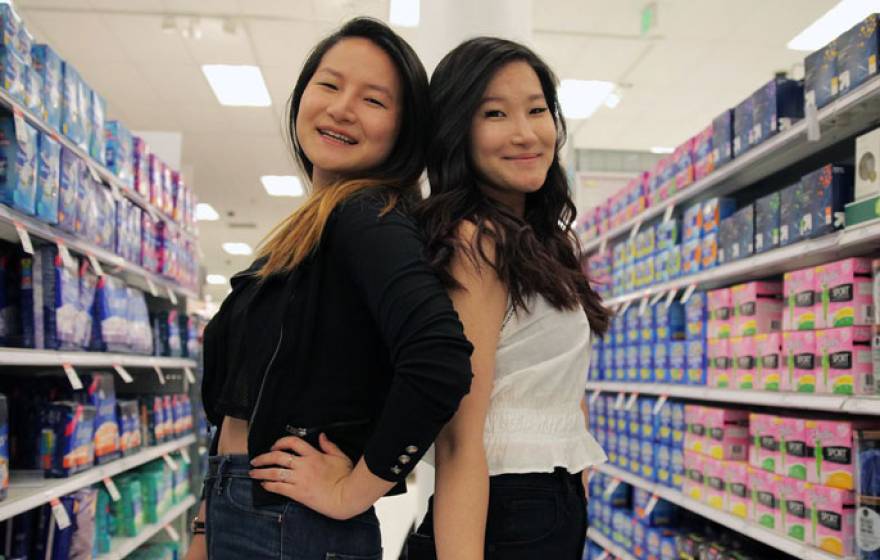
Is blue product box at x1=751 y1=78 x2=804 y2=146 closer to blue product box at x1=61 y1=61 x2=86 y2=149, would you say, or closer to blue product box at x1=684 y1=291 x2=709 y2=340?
blue product box at x1=684 y1=291 x2=709 y2=340

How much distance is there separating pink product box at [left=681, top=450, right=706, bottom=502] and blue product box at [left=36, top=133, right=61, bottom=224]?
262cm

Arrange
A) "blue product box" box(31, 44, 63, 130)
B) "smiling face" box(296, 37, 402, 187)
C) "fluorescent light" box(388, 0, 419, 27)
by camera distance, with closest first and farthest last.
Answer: "smiling face" box(296, 37, 402, 187)
"blue product box" box(31, 44, 63, 130)
"fluorescent light" box(388, 0, 419, 27)

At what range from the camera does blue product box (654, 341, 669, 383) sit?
3.45 metres

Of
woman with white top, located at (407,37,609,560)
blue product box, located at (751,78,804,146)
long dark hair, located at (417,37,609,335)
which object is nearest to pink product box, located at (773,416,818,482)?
blue product box, located at (751,78,804,146)

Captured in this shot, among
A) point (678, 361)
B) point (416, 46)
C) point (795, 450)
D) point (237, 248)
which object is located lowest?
point (795, 450)

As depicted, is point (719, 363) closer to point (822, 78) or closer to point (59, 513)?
point (822, 78)

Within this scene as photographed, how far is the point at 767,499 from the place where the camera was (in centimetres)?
256

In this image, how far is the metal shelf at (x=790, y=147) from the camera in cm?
217

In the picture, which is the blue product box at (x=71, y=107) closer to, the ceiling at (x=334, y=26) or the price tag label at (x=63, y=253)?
the price tag label at (x=63, y=253)

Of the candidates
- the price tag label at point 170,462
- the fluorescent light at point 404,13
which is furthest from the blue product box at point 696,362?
the fluorescent light at point 404,13

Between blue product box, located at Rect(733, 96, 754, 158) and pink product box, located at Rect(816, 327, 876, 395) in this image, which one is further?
blue product box, located at Rect(733, 96, 754, 158)

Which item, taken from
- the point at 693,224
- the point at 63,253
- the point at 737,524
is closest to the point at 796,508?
the point at 737,524

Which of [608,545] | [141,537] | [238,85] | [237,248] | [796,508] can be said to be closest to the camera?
[796,508]

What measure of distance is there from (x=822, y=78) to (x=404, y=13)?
4.20 meters
